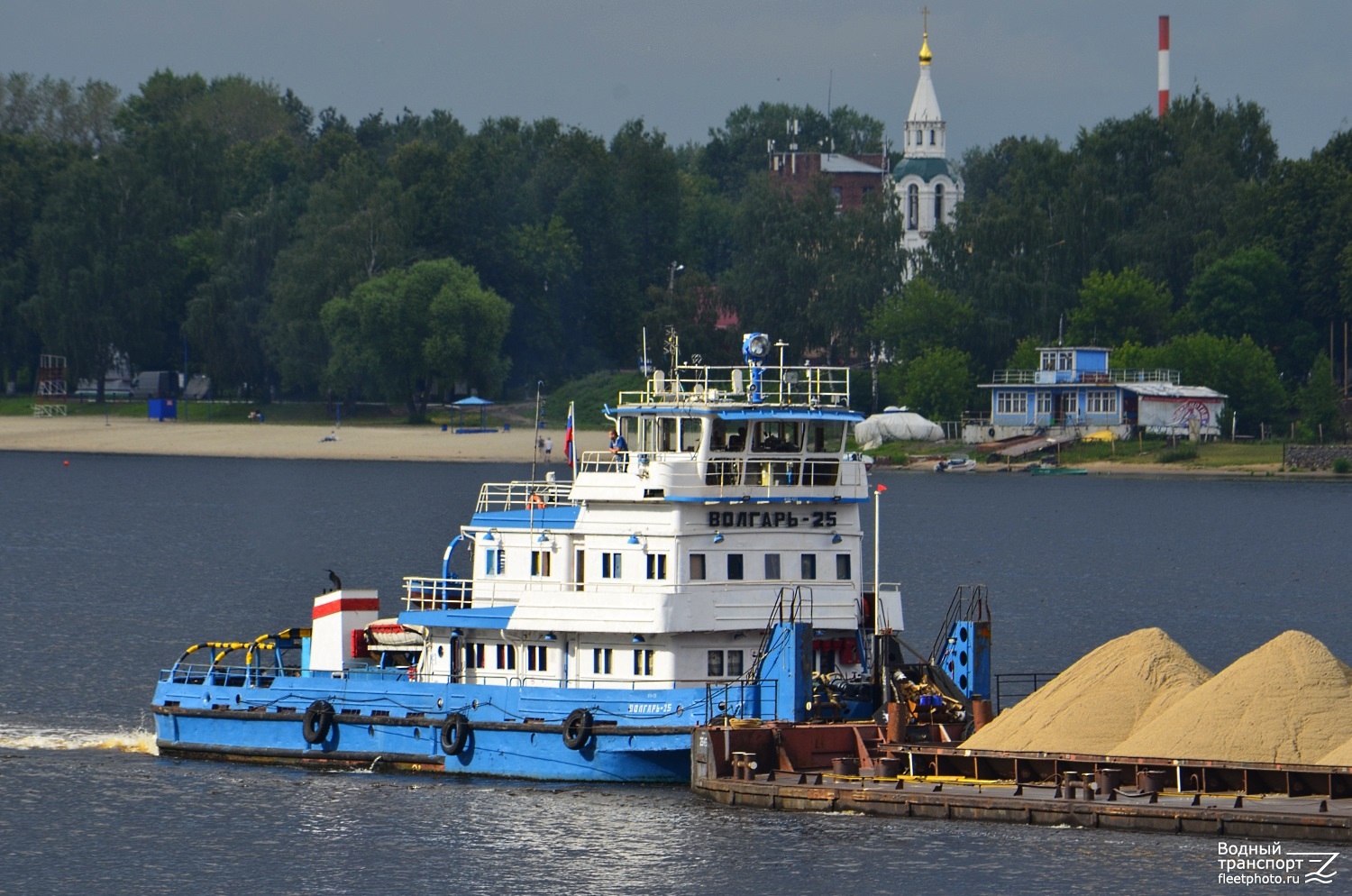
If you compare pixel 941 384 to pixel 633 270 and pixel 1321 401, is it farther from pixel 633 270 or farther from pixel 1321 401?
pixel 633 270

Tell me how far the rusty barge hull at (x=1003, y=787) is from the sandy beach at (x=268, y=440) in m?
92.6

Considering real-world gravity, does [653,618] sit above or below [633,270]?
below

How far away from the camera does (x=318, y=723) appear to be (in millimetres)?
40750

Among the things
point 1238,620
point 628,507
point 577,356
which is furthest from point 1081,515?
point 628,507

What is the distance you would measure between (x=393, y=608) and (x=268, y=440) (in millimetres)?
80333

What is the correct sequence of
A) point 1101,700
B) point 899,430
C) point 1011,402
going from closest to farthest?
point 1101,700 < point 1011,402 < point 899,430

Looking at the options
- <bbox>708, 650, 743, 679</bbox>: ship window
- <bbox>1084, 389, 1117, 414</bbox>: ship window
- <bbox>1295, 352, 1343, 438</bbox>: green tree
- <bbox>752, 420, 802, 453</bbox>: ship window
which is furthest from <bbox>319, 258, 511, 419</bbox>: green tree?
<bbox>708, 650, 743, 679</bbox>: ship window

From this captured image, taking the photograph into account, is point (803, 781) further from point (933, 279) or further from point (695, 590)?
point (933, 279)

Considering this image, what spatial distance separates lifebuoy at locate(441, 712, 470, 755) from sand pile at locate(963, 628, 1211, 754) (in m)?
9.33

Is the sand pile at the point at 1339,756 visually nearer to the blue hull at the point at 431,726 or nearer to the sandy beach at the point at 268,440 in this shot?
the blue hull at the point at 431,726

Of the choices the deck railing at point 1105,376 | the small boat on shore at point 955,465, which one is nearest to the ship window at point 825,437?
the deck railing at point 1105,376

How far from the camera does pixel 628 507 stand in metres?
38.3

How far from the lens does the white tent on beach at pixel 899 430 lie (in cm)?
13388

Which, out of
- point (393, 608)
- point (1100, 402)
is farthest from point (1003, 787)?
point (1100, 402)
